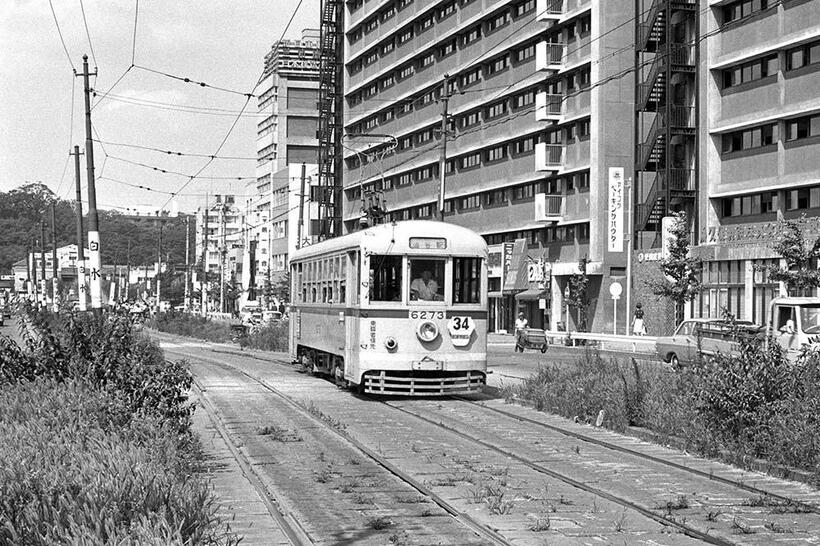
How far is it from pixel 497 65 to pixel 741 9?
22736 millimetres

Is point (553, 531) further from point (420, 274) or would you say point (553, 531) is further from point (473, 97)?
point (473, 97)

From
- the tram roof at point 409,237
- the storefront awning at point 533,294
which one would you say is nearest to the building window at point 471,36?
the storefront awning at point 533,294

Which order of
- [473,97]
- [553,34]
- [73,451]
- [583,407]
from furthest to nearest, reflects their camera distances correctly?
1. [473,97]
2. [553,34]
3. [583,407]
4. [73,451]

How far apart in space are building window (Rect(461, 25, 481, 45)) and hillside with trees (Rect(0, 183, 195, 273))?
4196 centimetres

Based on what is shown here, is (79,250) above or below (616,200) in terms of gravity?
below

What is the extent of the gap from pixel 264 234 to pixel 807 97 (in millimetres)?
109403

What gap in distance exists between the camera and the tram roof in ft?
68.2

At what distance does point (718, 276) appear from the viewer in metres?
49.3

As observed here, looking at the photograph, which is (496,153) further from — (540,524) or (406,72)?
(540,524)

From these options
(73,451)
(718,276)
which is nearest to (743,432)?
(73,451)

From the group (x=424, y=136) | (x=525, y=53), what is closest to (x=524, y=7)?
(x=525, y=53)

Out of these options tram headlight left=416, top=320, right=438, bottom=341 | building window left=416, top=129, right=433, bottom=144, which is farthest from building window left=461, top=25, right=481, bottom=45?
tram headlight left=416, top=320, right=438, bottom=341

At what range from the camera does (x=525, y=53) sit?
6550 centimetres

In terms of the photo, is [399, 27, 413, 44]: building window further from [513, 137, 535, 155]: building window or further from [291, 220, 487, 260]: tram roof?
[291, 220, 487, 260]: tram roof
